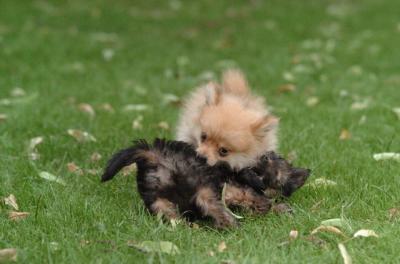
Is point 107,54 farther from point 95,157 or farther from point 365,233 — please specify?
point 365,233

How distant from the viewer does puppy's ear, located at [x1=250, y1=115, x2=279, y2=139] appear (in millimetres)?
4316

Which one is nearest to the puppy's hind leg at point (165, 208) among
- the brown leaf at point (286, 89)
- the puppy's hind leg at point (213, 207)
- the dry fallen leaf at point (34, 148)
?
the puppy's hind leg at point (213, 207)

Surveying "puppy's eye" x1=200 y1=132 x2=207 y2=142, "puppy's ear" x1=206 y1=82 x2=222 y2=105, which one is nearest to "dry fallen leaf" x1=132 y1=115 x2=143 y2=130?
"puppy's ear" x1=206 y1=82 x2=222 y2=105

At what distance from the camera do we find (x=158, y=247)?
3309 mm

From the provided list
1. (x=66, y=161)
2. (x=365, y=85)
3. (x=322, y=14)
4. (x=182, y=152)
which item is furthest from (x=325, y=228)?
(x=322, y=14)

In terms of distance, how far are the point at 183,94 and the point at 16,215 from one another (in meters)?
4.28

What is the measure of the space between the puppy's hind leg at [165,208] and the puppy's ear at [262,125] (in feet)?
2.75

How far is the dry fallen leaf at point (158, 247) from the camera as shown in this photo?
3291 millimetres

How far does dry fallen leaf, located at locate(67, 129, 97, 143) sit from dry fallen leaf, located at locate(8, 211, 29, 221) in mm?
1712

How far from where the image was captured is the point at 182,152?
397 cm

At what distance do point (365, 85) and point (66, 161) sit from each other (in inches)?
167

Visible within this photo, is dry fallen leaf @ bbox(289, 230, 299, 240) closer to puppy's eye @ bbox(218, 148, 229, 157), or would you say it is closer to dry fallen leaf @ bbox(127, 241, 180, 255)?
dry fallen leaf @ bbox(127, 241, 180, 255)

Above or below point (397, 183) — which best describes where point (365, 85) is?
below

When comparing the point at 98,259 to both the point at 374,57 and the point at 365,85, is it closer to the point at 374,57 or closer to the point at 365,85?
the point at 365,85
